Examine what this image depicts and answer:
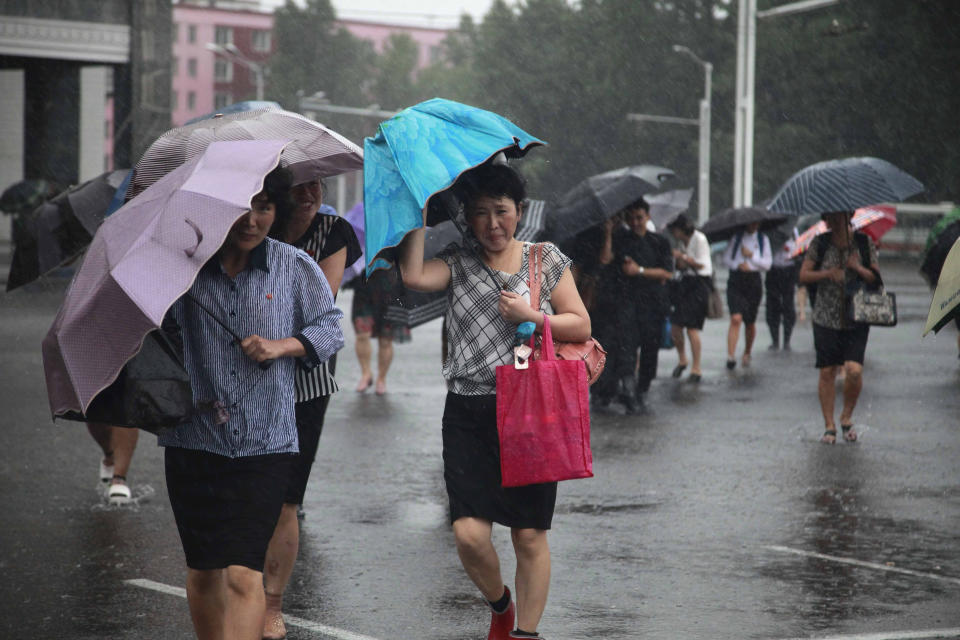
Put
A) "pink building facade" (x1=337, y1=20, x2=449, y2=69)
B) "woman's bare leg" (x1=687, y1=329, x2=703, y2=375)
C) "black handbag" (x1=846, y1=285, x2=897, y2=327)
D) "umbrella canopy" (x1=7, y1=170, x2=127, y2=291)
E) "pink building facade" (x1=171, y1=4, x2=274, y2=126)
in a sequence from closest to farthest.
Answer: "umbrella canopy" (x1=7, y1=170, x2=127, y2=291), "black handbag" (x1=846, y1=285, x2=897, y2=327), "woman's bare leg" (x1=687, y1=329, x2=703, y2=375), "pink building facade" (x1=171, y1=4, x2=274, y2=126), "pink building facade" (x1=337, y1=20, x2=449, y2=69)

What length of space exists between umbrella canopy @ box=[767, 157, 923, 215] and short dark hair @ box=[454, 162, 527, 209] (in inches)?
220

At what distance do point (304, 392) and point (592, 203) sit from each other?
6688 mm

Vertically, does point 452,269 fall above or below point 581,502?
above

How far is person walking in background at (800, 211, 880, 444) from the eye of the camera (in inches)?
403

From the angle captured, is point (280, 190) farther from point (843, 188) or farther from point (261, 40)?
point (261, 40)

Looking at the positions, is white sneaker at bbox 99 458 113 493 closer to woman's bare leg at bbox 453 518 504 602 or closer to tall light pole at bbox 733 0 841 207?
woman's bare leg at bbox 453 518 504 602

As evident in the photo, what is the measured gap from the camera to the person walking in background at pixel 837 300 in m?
10.2

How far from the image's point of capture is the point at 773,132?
59.3 m

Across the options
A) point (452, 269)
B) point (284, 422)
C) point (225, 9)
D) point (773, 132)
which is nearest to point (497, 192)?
Answer: point (452, 269)

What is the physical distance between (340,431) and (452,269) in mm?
6172

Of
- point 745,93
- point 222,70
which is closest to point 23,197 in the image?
point 745,93

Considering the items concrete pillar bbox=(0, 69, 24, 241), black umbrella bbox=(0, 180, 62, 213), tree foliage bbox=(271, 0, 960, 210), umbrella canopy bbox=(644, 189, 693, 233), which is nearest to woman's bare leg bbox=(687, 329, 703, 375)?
umbrella canopy bbox=(644, 189, 693, 233)

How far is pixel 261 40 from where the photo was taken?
421 ft

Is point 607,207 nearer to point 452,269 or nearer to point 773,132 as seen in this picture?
point 452,269
